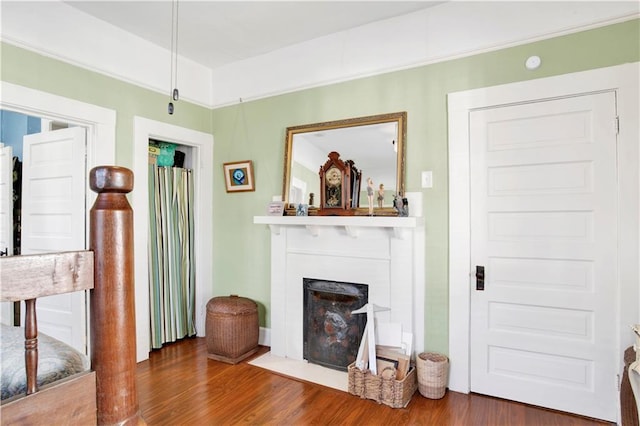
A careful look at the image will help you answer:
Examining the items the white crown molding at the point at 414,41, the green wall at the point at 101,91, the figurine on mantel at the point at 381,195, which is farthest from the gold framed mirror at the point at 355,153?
the green wall at the point at 101,91

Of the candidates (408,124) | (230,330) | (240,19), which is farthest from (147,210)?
(408,124)

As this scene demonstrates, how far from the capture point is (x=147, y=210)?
3115 millimetres

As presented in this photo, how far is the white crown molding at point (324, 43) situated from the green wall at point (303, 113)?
0.22 ft

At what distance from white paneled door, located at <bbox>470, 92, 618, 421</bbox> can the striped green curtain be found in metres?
2.57

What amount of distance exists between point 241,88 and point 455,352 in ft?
9.48

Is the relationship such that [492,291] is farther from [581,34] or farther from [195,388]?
[195,388]

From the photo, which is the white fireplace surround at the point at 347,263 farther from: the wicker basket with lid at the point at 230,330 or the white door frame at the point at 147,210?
the white door frame at the point at 147,210

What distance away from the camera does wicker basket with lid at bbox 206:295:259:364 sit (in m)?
2.98

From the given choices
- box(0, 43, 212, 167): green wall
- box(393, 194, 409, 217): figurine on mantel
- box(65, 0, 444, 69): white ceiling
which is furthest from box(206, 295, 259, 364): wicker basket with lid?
box(65, 0, 444, 69): white ceiling

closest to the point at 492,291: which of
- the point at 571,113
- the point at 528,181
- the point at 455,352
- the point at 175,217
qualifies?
the point at 455,352

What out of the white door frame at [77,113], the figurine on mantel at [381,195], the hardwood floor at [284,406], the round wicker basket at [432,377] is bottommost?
the hardwood floor at [284,406]

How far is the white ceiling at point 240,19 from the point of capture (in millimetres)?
2596

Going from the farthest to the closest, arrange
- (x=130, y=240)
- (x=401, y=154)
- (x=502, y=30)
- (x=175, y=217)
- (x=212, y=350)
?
(x=175, y=217)
(x=212, y=350)
(x=401, y=154)
(x=502, y=30)
(x=130, y=240)

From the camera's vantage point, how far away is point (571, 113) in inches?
88.0
